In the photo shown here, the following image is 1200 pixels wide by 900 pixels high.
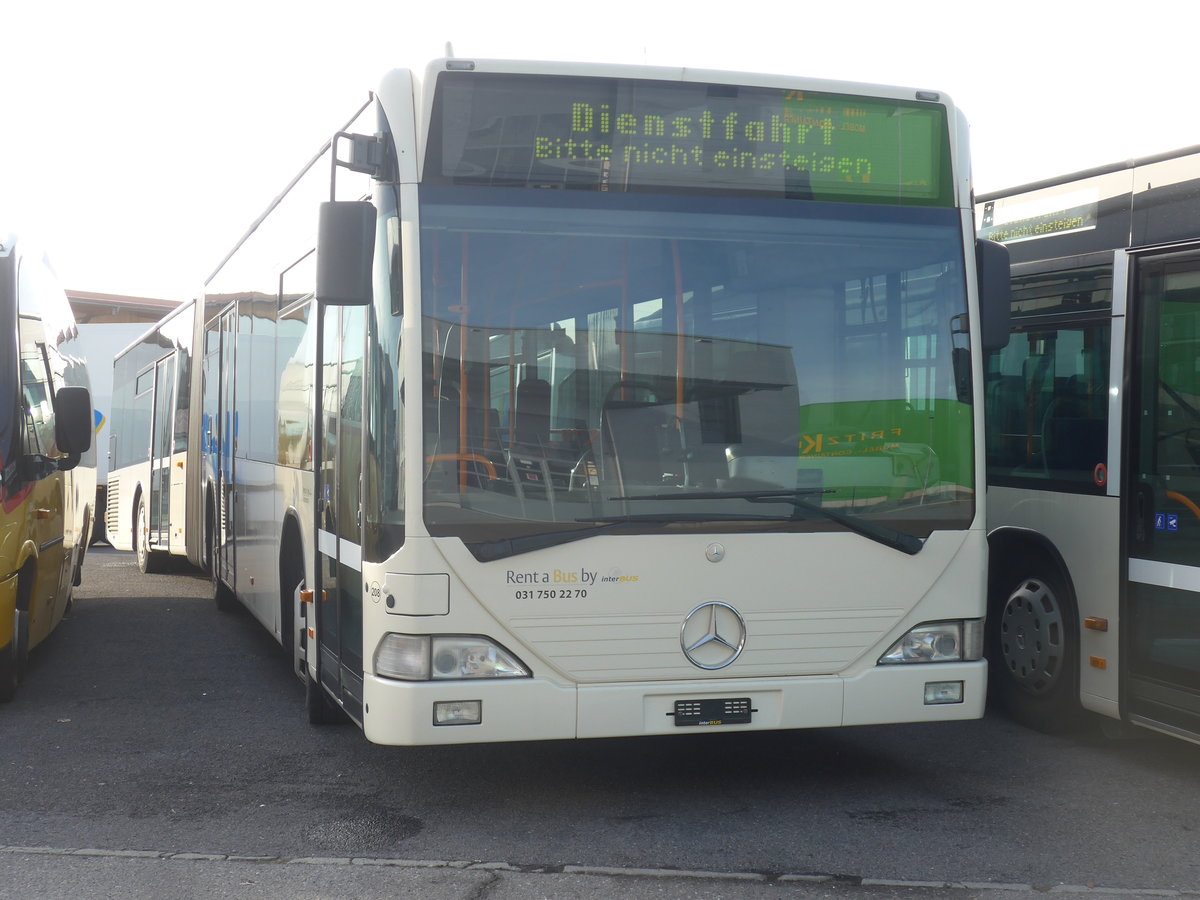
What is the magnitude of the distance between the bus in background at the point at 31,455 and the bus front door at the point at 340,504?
2.26m

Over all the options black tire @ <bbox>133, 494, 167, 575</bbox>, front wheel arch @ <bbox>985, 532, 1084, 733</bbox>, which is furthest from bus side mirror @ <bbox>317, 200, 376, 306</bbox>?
black tire @ <bbox>133, 494, 167, 575</bbox>

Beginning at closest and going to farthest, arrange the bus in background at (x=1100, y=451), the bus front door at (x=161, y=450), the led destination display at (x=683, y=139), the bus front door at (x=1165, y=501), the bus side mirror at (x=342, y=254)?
the bus side mirror at (x=342, y=254) → the led destination display at (x=683, y=139) → the bus front door at (x=1165, y=501) → the bus in background at (x=1100, y=451) → the bus front door at (x=161, y=450)

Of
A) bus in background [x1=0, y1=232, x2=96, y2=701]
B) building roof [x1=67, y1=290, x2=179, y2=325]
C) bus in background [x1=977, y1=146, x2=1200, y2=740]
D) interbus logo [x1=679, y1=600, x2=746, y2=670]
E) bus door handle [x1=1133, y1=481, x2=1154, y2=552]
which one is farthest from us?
building roof [x1=67, y1=290, x2=179, y2=325]

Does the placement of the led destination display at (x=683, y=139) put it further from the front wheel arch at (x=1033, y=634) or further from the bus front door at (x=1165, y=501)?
the front wheel arch at (x=1033, y=634)

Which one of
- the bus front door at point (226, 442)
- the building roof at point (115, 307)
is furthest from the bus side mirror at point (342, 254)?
the building roof at point (115, 307)

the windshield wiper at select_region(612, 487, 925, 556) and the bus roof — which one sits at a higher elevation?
the bus roof

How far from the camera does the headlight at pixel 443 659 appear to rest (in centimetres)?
525

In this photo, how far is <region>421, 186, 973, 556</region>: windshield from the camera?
17.2 ft

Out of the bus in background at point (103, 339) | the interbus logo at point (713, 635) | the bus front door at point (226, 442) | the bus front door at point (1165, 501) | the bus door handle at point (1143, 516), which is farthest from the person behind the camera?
the bus in background at point (103, 339)

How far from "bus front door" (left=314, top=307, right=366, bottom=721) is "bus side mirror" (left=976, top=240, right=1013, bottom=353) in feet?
8.53

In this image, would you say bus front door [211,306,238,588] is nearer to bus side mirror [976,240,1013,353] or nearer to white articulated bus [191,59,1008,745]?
white articulated bus [191,59,1008,745]

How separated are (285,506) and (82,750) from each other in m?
1.69

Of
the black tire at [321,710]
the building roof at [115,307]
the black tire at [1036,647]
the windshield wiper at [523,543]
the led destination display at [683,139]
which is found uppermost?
the building roof at [115,307]

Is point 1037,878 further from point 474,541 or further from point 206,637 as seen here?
point 206,637
